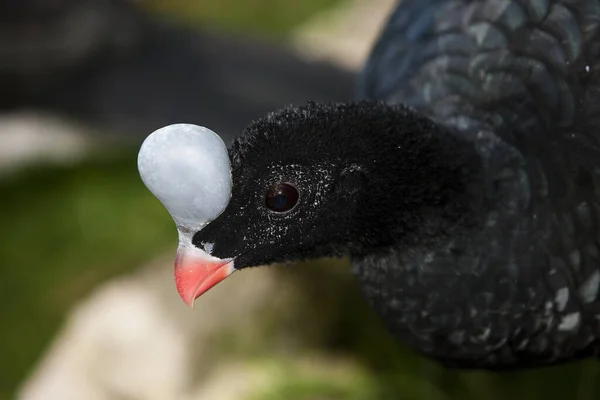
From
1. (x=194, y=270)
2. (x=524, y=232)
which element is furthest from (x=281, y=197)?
(x=524, y=232)

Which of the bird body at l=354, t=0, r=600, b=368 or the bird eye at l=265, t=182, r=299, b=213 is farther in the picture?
the bird body at l=354, t=0, r=600, b=368

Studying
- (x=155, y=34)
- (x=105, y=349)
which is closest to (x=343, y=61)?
(x=155, y=34)

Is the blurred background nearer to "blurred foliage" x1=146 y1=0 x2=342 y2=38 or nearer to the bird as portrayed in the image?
"blurred foliage" x1=146 y1=0 x2=342 y2=38

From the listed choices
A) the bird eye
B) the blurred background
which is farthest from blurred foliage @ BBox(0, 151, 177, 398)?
the bird eye

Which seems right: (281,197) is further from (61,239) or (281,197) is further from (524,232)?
(61,239)

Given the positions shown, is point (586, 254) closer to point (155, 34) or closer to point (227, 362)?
point (227, 362)

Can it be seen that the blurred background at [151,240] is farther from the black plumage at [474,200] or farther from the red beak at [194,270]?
the red beak at [194,270]

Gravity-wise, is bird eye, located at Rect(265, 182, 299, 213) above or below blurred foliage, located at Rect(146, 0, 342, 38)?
below

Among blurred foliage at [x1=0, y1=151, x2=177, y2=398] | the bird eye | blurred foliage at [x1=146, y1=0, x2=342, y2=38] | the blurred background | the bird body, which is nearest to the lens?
the bird eye
